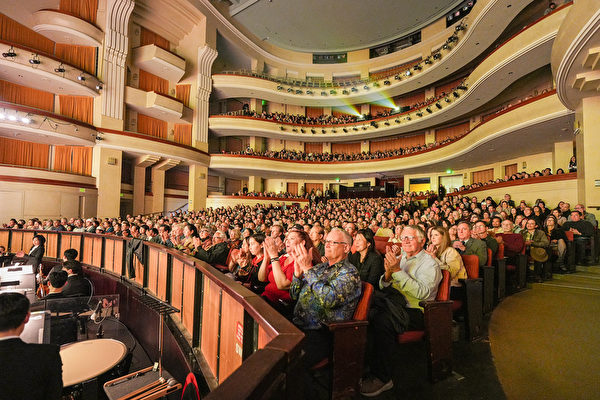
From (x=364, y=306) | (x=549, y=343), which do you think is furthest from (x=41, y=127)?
(x=549, y=343)

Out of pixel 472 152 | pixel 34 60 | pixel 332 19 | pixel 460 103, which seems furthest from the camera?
pixel 332 19

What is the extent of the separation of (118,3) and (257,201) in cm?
1146

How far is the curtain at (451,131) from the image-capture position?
51.5 feet

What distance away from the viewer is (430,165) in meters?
14.9

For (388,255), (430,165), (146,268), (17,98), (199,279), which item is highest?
(17,98)

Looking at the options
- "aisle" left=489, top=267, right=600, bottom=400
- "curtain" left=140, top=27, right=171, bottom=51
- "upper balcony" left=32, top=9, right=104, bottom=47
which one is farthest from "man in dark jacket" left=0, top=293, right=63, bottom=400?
"curtain" left=140, top=27, right=171, bottom=51

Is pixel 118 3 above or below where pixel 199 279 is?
above

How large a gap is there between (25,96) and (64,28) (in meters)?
3.15

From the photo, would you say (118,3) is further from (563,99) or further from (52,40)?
(563,99)

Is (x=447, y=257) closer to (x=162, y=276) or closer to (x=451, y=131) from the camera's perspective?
(x=162, y=276)

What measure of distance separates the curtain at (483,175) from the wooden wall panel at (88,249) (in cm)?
1631

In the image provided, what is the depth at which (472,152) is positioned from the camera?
467 inches

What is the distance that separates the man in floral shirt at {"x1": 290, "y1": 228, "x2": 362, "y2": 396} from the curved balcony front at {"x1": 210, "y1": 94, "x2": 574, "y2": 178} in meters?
9.21

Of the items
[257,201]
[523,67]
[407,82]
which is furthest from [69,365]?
[407,82]
